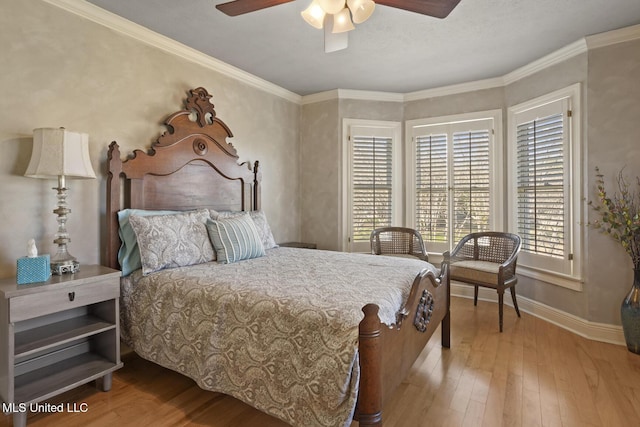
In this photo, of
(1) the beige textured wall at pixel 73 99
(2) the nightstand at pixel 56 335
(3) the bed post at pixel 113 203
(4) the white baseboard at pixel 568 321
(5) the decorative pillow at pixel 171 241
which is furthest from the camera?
(4) the white baseboard at pixel 568 321

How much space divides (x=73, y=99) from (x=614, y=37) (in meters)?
4.34

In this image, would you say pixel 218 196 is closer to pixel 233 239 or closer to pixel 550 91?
pixel 233 239

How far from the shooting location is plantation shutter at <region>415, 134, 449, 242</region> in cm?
417

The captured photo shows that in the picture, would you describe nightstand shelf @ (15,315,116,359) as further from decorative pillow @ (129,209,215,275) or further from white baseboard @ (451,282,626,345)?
white baseboard @ (451,282,626,345)

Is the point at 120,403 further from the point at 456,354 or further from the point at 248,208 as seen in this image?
the point at 456,354

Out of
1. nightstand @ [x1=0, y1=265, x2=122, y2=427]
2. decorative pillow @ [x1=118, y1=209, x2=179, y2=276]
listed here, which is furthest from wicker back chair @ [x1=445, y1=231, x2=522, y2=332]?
nightstand @ [x1=0, y1=265, x2=122, y2=427]

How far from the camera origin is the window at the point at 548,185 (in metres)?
3.09

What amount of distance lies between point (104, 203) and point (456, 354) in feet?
9.85

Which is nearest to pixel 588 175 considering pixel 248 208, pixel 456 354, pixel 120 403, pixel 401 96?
pixel 456 354

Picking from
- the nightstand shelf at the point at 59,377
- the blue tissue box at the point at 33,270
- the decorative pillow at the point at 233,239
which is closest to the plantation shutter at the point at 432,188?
the decorative pillow at the point at 233,239

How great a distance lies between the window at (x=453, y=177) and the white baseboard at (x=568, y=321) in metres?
0.85

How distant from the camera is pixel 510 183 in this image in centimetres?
378

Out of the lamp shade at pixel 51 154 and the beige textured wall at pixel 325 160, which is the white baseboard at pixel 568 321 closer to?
the beige textured wall at pixel 325 160

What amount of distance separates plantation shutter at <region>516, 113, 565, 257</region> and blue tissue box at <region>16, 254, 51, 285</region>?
4.15 metres
